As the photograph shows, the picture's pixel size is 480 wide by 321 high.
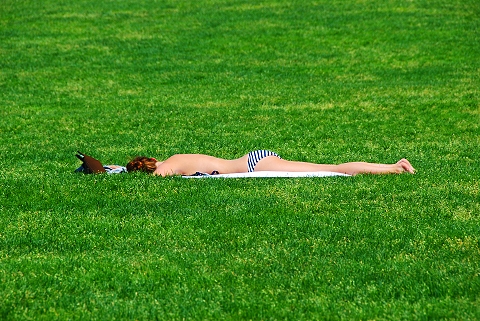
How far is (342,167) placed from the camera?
1009 centimetres

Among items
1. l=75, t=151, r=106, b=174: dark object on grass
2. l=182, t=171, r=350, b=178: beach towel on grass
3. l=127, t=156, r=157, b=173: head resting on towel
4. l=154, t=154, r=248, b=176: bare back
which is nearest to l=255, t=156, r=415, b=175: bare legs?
l=182, t=171, r=350, b=178: beach towel on grass

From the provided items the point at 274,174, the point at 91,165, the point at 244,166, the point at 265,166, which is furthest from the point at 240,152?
the point at 91,165

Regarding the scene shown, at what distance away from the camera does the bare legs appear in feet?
32.4

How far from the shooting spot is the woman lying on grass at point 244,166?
9.97 m

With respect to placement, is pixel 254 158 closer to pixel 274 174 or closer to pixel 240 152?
pixel 274 174

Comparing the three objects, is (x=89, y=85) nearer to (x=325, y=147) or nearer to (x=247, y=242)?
(x=325, y=147)

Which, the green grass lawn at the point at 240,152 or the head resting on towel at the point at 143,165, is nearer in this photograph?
the green grass lawn at the point at 240,152

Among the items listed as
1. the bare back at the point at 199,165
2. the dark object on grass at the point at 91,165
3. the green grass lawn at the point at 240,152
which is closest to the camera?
the green grass lawn at the point at 240,152

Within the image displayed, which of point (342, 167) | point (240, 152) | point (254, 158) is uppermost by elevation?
point (254, 158)

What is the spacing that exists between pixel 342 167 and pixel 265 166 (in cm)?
108

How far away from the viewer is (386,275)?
6191 mm

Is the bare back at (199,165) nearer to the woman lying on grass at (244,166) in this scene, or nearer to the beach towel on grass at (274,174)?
the woman lying on grass at (244,166)

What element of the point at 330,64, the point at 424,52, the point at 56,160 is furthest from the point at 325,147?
the point at 424,52

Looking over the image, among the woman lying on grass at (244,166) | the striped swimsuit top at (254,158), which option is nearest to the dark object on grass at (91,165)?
the woman lying on grass at (244,166)
